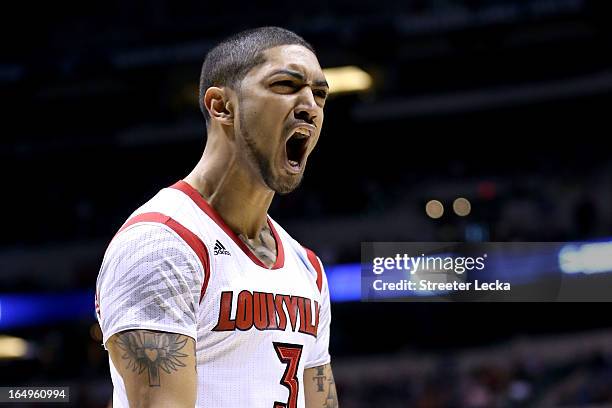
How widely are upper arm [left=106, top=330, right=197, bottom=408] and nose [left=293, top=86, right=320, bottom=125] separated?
2.30 feet

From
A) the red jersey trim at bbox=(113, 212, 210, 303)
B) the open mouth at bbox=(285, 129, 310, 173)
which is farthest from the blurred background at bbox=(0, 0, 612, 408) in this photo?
the red jersey trim at bbox=(113, 212, 210, 303)

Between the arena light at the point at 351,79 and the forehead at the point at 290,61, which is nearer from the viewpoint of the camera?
the forehead at the point at 290,61

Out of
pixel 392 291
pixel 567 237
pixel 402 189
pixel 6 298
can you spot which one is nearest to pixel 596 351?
pixel 567 237

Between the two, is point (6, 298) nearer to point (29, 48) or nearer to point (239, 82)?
point (29, 48)

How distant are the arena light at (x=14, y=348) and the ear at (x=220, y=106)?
9991 mm

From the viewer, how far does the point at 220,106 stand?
2.47 metres

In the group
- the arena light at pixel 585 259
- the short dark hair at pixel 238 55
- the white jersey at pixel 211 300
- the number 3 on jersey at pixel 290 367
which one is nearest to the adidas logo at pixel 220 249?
the white jersey at pixel 211 300

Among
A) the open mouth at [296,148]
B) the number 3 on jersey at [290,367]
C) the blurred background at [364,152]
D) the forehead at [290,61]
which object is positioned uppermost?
the blurred background at [364,152]

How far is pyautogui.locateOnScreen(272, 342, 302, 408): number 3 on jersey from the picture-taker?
2.40m

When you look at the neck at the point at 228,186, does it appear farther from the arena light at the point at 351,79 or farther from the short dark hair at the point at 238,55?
the arena light at the point at 351,79

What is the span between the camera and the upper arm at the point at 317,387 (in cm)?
285

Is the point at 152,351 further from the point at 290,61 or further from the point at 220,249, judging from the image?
the point at 290,61

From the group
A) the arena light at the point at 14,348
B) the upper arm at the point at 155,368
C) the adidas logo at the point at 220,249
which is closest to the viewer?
the upper arm at the point at 155,368

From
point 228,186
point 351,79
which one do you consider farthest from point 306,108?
point 351,79
